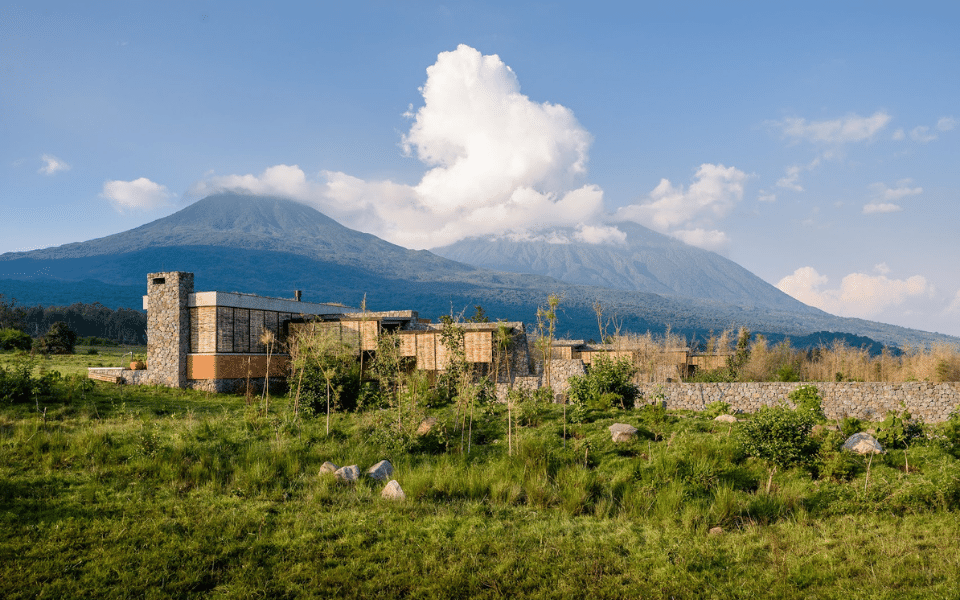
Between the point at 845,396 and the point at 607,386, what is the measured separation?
9134mm

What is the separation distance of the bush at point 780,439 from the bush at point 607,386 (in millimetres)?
4189

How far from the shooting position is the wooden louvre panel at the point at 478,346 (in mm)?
16594

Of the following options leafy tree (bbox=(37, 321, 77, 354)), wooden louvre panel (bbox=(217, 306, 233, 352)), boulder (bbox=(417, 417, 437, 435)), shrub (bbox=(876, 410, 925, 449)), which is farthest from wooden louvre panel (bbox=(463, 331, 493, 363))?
leafy tree (bbox=(37, 321, 77, 354))

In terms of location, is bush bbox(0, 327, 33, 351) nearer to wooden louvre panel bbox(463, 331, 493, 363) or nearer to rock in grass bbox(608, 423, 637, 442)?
wooden louvre panel bbox(463, 331, 493, 363)

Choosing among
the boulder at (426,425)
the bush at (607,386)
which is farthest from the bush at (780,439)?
the boulder at (426,425)

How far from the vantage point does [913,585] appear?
17.0 feet

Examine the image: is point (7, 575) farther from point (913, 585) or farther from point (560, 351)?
point (560, 351)

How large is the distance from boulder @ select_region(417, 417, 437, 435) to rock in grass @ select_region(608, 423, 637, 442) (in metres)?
3.50

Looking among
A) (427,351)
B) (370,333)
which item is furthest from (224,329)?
(427,351)

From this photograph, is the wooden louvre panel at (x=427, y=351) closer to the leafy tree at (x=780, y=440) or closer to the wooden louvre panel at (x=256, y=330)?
the wooden louvre panel at (x=256, y=330)

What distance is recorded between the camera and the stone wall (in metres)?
16.1

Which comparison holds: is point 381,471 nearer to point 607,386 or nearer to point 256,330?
point 607,386

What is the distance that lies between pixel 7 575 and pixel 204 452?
399 cm

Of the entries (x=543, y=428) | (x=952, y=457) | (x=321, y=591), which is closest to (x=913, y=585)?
(x=952, y=457)
